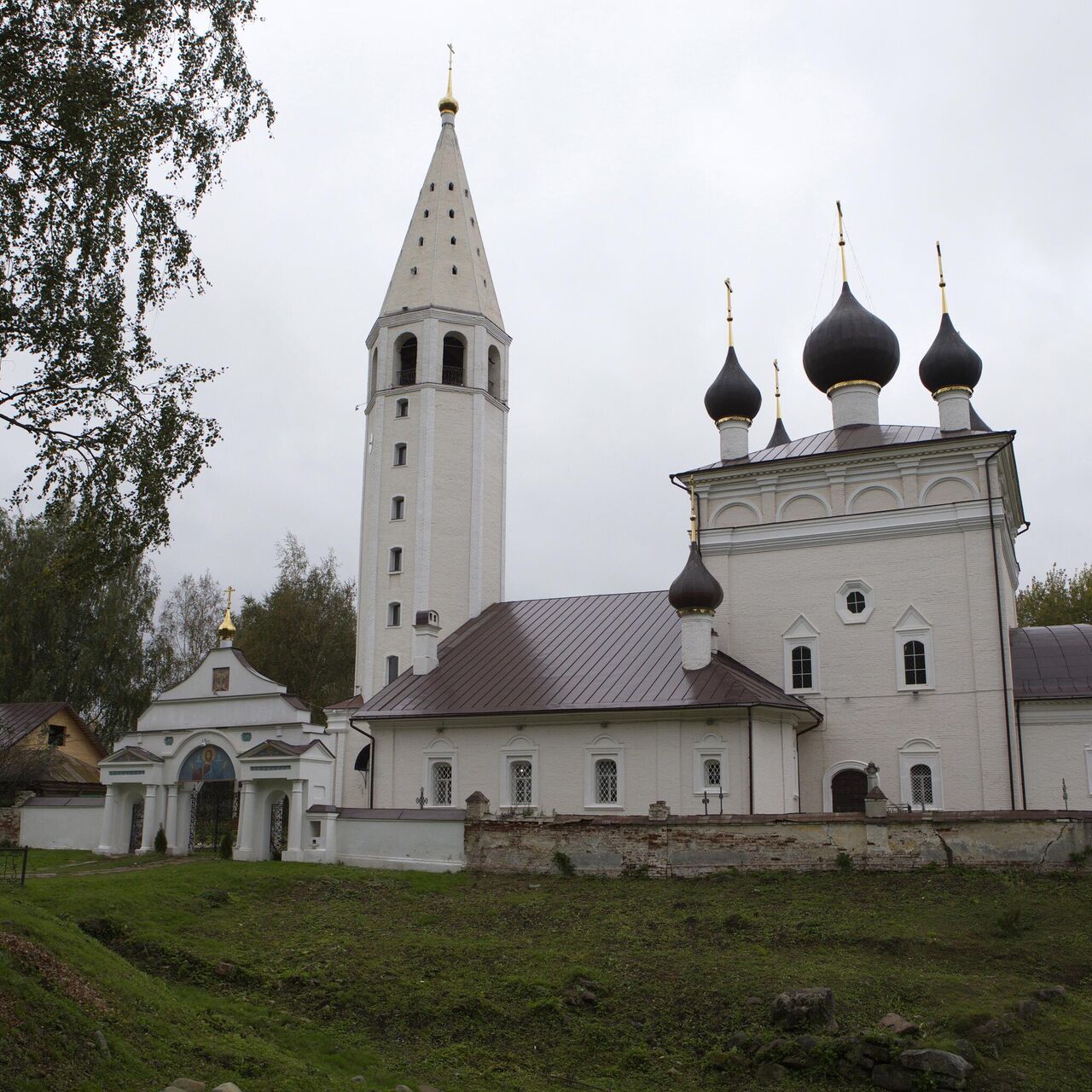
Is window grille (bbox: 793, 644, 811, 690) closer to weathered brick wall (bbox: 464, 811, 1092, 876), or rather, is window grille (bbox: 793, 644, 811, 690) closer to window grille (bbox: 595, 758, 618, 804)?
window grille (bbox: 595, 758, 618, 804)

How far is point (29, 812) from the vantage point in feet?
74.6

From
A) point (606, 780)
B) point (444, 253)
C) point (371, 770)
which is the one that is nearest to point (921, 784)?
point (606, 780)

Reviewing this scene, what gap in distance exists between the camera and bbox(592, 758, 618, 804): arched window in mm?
20406

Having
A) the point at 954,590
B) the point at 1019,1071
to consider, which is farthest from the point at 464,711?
the point at 1019,1071

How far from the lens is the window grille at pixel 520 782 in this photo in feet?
69.1

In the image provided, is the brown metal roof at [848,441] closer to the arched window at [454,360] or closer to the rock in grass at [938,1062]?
the arched window at [454,360]

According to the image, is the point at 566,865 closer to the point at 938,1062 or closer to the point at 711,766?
the point at 711,766

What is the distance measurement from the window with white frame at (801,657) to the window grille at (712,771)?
9.92 feet

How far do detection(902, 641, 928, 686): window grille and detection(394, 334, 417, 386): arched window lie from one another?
13533 millimetres

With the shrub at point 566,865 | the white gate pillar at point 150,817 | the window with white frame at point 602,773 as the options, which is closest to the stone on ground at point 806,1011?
the shrub at point 566,865

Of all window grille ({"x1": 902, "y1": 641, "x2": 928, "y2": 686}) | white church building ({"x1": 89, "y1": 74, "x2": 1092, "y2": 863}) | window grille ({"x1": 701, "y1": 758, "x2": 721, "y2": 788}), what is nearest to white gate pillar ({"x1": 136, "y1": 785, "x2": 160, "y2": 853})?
white church building ({"x1": 89, "y1": 74, "x2": 1092, "y2": 863})

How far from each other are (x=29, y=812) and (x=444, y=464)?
11764mm

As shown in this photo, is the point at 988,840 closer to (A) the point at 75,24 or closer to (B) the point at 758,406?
(B) the point at 758,406

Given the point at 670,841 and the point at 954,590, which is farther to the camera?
the point at 954,590
